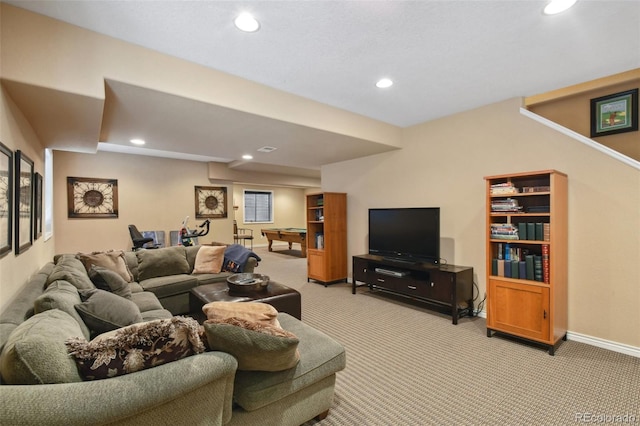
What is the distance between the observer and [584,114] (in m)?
3.21

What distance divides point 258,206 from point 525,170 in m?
9.56

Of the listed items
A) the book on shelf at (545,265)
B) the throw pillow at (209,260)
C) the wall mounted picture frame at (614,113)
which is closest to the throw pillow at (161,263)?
the throw pillow at (209,260)

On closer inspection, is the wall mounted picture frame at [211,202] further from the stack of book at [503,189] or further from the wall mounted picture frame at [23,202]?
the stack of book at [503,189]

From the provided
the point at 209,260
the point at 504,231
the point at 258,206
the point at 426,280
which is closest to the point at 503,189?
the point at 504,231

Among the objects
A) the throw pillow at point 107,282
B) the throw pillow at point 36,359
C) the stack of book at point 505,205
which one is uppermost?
the stack of book at point 505,205

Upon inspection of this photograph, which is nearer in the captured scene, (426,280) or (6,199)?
(6,199)

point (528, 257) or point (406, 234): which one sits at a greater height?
point (406, 234)

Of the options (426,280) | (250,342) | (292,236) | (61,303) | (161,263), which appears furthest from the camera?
(292,236)

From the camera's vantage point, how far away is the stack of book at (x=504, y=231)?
9.94 ft

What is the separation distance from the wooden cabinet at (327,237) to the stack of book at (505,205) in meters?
2.78

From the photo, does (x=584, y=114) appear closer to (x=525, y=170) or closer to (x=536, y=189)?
(x=525, y=170)

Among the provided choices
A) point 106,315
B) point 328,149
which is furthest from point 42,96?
point 328,149

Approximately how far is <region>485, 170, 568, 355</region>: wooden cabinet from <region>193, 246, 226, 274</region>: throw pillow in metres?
3.55

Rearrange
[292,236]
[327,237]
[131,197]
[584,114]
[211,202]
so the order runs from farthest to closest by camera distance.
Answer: [292,236] < [211,202] < [131,197] < [327,237] < [584,114]
